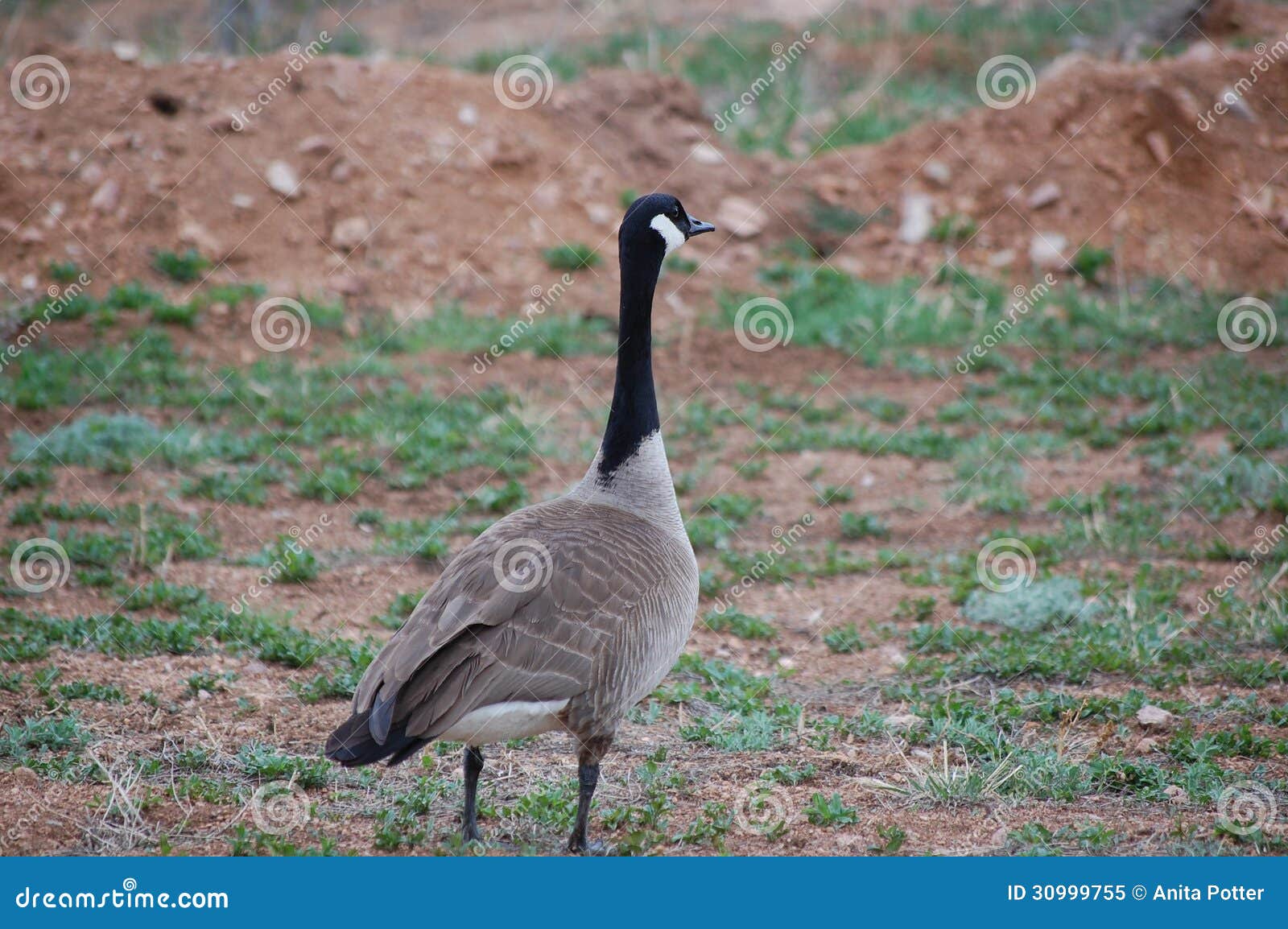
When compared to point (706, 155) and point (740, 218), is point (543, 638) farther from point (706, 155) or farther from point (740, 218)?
point (706, 155)

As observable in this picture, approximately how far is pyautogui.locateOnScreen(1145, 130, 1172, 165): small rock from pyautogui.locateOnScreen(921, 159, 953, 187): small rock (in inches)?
84.5

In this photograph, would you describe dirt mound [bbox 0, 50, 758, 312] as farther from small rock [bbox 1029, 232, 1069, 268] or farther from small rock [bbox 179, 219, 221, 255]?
small rock [bbox 1029, 232, 1069, 268]

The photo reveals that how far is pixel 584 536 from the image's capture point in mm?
4793

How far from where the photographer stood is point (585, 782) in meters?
4.45

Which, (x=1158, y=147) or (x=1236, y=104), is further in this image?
(x=1236, y=104)

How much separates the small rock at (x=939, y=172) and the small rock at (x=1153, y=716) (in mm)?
9030

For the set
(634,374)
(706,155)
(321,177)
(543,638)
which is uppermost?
(706,155)

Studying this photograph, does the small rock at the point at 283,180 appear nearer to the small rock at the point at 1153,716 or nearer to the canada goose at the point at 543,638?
the canada goose at the point at 543,638

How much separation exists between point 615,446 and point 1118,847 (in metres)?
2.50

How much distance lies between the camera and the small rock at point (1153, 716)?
5.72m

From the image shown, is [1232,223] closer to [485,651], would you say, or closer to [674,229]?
[674,229]

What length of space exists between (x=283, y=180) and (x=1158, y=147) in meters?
9.29

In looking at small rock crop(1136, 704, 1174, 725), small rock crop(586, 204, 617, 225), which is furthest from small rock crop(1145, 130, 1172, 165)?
small rock crop(1136, 704, 1174, 725)

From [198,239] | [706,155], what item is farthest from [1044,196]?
[198,239]
